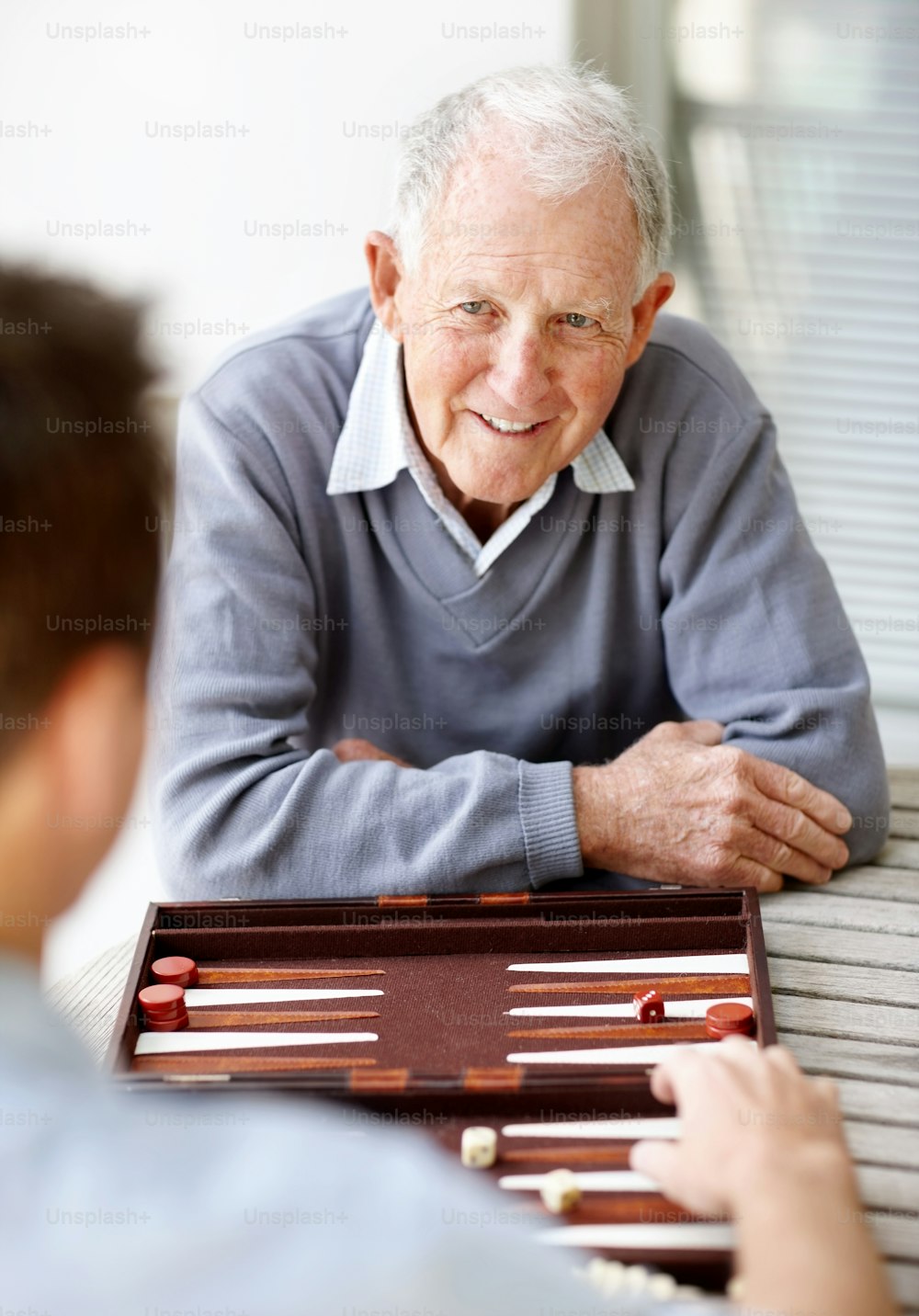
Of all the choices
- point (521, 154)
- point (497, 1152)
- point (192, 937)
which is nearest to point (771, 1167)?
point (497, 1152)

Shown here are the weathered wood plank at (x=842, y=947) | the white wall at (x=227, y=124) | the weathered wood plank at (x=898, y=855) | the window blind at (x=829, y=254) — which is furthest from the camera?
the window blind at (x=829, y=254)

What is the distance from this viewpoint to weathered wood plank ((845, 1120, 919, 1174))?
1544 mm

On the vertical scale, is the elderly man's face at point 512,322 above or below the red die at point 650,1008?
above

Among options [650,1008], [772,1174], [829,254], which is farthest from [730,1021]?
[829,254]

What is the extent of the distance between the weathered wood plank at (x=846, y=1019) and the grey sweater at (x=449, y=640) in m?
0.40

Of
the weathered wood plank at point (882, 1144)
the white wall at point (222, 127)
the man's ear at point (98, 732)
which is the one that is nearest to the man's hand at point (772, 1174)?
the weathered wood plank at point (882, 1144)

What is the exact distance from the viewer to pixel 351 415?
2.43 m

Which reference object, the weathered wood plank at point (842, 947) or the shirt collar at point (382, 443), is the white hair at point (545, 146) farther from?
the weathered wood plank at point (842, 947)

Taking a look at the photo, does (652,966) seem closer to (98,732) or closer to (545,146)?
(98,732)

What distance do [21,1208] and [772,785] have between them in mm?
1490

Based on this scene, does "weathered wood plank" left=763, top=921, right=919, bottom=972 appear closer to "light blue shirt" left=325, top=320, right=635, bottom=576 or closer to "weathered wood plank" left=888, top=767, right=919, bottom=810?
"weathered wood plank" left=888, top=767, right=919, bottom=810

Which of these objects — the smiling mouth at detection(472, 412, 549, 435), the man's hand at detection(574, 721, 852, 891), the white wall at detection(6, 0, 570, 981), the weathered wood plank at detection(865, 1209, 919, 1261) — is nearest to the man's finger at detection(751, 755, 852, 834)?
the man's hand at detection(574, 721, 852, 891)

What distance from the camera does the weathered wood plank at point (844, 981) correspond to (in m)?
1.89

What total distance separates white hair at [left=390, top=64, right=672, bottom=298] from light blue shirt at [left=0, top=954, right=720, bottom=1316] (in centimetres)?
150
